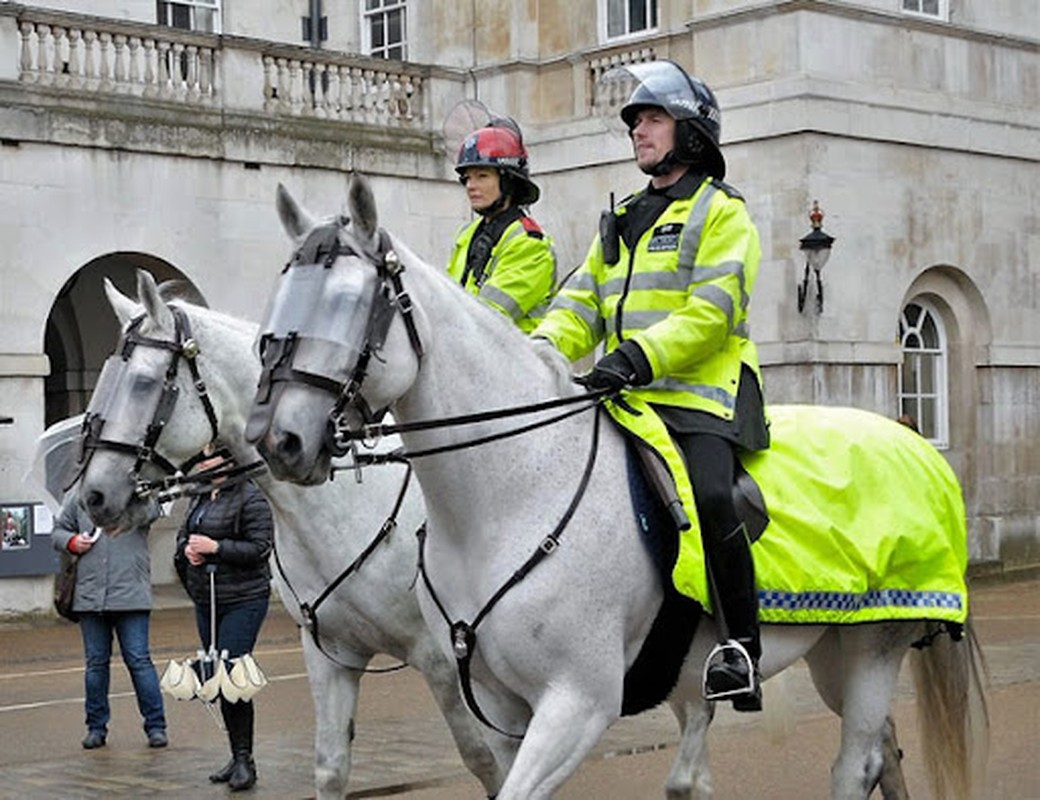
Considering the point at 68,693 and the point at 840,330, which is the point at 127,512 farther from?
the point at 840,330

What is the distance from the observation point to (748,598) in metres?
6.18

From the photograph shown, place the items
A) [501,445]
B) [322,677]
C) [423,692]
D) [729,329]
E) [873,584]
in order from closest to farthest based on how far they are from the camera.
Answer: [501,445]
[729,329]
[873,584]
[322,677]
[423,692]

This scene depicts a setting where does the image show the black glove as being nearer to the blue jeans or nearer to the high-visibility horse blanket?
the high-visibility horse blanket

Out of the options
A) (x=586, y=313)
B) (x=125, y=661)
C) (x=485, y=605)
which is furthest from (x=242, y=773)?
(x=485, y=605)

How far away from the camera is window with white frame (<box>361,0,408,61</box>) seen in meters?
25.3

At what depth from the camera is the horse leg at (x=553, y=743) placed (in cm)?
547

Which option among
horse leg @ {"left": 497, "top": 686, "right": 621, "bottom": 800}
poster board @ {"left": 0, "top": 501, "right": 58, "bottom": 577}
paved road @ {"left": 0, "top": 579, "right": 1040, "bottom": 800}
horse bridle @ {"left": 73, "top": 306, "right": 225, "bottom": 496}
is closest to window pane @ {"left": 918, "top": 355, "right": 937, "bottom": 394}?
paved road @ {"left": 0, "top": 579, "right": 1040, "bottom": 800}

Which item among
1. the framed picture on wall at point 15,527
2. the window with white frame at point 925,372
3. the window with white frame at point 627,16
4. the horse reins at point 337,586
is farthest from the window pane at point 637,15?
the horse reins at point 337,586

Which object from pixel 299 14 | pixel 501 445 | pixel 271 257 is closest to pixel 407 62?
pixel 299 14

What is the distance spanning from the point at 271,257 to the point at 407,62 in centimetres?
340

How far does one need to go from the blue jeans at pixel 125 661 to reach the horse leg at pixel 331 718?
4493mm

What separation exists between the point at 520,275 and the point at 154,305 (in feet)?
4.69

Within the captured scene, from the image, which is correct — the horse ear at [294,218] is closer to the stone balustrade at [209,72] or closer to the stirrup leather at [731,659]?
the stirrup leather at [731,659]

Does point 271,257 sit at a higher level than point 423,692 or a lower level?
higher
